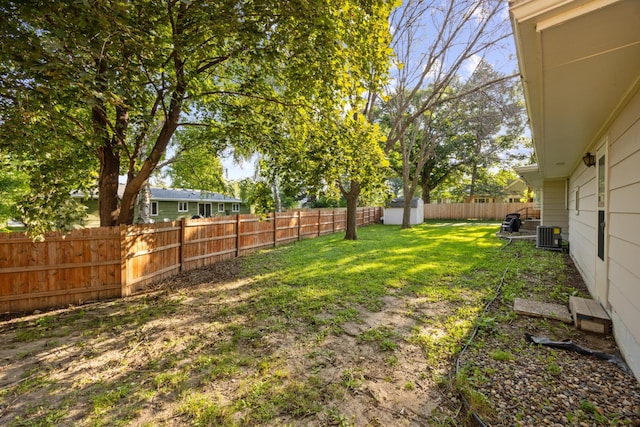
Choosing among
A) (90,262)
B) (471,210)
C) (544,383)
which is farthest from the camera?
(471,210)

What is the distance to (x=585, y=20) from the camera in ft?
5.02

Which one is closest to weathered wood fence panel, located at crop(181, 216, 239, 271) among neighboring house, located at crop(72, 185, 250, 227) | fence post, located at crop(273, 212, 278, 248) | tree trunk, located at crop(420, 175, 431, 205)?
fence post, located at crop(273, 212, 278, 248)

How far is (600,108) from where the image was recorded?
300 cm

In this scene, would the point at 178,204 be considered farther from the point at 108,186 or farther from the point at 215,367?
the point at 215,367

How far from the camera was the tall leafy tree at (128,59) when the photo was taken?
2.40 metres

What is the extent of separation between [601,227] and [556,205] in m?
7.64

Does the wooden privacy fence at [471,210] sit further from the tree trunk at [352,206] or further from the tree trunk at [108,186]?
the tree trunk at [108,186]

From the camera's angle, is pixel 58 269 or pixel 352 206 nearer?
pixel 58 269

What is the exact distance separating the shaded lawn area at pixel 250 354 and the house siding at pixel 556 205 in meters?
6.63

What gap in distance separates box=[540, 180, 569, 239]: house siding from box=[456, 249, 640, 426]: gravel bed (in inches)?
341

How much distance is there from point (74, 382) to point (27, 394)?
0.99ft

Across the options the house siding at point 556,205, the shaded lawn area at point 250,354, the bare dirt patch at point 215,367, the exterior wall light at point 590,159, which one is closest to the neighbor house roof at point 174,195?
the shaded lawn area at point 250,354

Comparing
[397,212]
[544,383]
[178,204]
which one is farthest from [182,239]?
[397,212]

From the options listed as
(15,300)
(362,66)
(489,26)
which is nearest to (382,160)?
(362,66)
